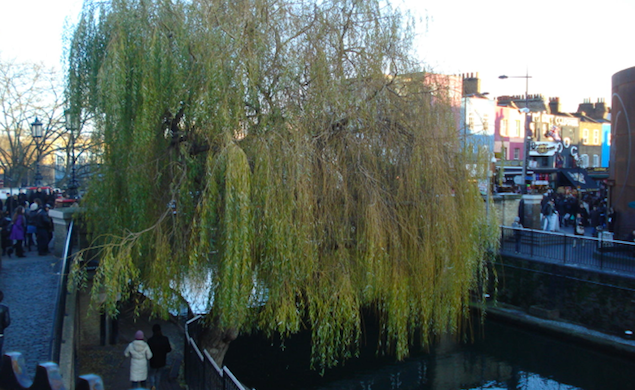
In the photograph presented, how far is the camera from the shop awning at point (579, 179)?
3198cm

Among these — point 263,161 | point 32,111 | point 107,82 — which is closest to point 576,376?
point 263,161

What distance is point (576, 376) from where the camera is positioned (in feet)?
41.4

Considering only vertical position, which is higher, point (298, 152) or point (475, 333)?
point (298, 152)

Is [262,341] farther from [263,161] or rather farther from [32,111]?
[32,111]

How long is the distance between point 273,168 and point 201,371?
3.45 m

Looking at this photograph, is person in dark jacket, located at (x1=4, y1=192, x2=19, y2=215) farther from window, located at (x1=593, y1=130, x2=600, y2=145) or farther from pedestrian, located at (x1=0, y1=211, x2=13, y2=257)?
window, located at (x1=593, y1=130, x2=600, y2=145)

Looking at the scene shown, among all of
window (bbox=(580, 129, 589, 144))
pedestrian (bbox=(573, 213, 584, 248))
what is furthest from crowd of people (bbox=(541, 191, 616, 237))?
window (bbox=(580, 129, 589, 144))

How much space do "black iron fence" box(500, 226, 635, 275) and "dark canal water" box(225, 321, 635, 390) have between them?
245 centimetres

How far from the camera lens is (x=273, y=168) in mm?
8266

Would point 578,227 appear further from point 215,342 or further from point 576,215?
point 215,342

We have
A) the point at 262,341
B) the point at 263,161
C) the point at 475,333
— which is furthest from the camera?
the point at 475,333

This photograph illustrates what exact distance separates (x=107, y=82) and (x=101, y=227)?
2625 millimetres

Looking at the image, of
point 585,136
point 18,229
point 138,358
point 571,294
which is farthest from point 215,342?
point 585,136

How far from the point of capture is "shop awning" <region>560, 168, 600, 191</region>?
32.0 meters
